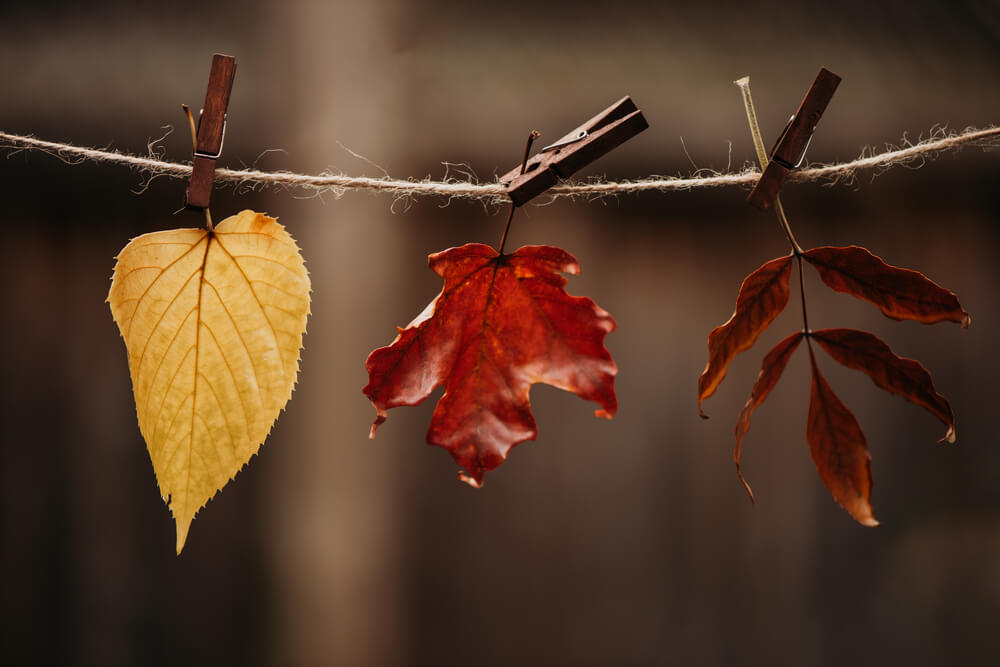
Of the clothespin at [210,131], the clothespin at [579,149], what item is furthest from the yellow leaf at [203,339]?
the clothespin at [579,149]

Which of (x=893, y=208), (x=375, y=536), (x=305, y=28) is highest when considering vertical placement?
(x=305, y=28)

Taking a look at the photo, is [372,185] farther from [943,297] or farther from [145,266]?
[943,297]

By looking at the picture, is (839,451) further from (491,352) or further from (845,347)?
(491,352)

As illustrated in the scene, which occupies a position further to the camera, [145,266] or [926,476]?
[926,476]

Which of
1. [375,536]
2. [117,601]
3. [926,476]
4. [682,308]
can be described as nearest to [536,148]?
[682,308]

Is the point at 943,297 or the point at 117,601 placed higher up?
the point at 943,297

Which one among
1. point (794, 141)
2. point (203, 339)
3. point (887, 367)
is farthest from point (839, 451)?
point (203, 339)

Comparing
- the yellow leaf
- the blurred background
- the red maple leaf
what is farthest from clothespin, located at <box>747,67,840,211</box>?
the blurred background
